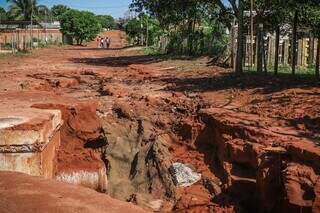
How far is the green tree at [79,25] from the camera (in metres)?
60.6

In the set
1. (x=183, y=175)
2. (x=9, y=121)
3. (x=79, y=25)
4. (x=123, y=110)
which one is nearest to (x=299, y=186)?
(x=183, y=175)

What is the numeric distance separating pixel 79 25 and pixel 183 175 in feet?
176

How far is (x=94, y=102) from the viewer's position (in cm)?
1134

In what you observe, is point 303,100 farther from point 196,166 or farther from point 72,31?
point 72,31

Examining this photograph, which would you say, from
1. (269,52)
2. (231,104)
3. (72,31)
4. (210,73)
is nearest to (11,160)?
(231,104)

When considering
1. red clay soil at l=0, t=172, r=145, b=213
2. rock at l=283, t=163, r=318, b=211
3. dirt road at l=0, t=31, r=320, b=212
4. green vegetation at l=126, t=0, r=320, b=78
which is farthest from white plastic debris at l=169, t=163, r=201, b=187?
green vegetation at l=126, t=0, r=320, b=78

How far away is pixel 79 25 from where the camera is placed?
200 feet

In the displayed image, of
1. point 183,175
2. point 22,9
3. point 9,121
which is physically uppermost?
point 22,9

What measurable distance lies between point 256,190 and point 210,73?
10172 mm

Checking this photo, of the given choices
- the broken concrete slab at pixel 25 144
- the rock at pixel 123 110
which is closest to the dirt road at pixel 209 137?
the rock at pixel 123 110

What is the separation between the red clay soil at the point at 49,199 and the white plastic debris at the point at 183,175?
3.58 meters

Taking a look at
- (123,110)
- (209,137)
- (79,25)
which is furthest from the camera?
(79,25)

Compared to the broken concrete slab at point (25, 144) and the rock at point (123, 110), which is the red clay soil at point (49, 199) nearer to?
the broken concrete slab at point (25, 144)

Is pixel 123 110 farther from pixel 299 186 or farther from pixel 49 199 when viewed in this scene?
pixel 49 199
